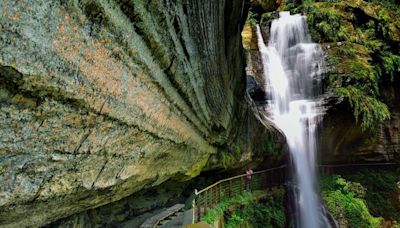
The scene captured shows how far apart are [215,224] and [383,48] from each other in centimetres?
1383

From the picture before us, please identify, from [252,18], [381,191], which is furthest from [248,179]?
[252,18]

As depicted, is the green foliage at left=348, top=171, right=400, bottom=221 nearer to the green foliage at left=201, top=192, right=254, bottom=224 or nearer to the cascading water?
the cascading water

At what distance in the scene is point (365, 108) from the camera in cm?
1241

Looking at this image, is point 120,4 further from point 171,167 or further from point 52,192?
point 171,167

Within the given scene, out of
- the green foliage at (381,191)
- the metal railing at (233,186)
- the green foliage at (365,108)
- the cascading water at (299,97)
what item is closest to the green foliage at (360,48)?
the green foliage at (365,108)

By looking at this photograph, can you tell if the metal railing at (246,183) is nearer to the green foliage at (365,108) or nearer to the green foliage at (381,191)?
the green foliage at (381,191)

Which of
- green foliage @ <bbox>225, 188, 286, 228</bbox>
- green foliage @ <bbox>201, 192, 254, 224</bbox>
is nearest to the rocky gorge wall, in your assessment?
green foliage @ <bbox>225, 188, 286, 228</bbox>

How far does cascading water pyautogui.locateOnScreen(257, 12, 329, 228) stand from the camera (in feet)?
44.5

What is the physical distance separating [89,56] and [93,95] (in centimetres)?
39

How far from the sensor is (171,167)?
6.08 m

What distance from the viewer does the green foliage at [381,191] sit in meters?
14.0

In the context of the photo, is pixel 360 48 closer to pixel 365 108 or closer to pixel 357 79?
pixel 357 79

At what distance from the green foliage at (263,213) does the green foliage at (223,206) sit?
22 cm

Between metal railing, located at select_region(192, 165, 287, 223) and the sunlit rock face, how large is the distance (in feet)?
10.2
